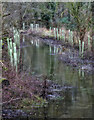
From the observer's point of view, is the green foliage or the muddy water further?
the green foliage

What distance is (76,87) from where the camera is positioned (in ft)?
33.1

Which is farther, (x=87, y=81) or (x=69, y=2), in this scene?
(x=69, y=2)

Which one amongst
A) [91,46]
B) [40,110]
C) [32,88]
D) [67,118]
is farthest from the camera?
[91,46]

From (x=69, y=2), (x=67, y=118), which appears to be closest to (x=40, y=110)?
(x=67, y=118)

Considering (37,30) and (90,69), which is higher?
(37,30)

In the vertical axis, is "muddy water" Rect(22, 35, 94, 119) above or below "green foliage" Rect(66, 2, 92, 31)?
below

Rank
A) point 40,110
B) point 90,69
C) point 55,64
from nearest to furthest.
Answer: point 40,110 < point 90,69 < point 55,64

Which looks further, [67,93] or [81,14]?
[81,14]

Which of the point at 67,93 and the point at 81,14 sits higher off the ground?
the point at 81,14

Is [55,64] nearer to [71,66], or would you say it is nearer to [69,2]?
[71,66]

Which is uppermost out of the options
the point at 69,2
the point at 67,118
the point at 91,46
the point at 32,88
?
the point at 69,2

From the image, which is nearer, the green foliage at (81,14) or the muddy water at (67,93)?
the muddy water at (67,93)

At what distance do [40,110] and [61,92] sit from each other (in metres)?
1.80

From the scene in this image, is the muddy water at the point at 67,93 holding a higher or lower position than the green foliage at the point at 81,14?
lower
